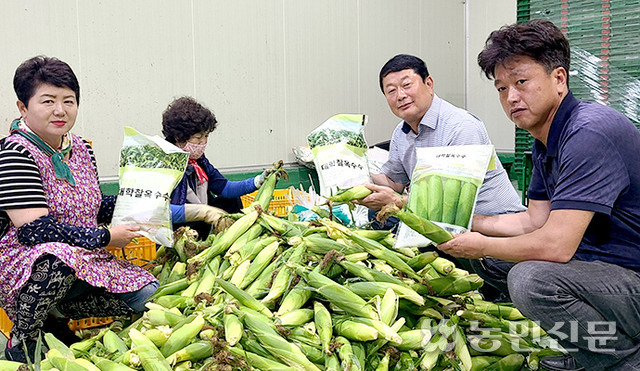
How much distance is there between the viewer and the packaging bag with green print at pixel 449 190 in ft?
6.93

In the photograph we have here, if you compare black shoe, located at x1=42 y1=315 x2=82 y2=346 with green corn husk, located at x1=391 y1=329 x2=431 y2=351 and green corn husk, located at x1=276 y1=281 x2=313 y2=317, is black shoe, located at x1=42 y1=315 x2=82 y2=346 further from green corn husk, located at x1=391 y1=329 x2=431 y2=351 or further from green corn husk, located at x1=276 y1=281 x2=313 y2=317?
green corn husk, located at x1=391 y1=329 x2=431 y2=351

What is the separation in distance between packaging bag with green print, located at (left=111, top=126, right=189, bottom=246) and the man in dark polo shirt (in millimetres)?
1311

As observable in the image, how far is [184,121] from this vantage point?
10.6ft

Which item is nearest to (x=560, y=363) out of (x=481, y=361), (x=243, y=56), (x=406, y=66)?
(x=481, y=361)

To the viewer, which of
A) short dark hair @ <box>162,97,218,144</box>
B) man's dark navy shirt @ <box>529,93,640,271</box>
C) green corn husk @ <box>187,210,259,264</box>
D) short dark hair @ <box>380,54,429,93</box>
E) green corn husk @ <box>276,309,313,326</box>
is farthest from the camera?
short dark hair @ <box>162,97,218,144</box>

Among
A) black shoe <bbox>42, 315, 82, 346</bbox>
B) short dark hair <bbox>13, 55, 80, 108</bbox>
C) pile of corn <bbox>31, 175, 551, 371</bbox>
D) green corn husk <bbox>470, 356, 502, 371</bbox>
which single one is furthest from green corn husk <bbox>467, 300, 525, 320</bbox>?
short dark hair <bbox>13, 55, 80, 108</bbox>

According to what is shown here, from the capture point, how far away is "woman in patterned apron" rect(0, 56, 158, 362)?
2.30 metres

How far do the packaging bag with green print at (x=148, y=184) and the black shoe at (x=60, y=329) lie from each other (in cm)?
50

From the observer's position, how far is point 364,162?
2934 millimetres

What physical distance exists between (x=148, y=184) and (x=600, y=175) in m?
1.82

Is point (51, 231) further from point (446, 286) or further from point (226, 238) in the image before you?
point (446, 286)

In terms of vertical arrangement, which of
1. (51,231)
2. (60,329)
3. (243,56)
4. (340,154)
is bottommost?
(60,329)

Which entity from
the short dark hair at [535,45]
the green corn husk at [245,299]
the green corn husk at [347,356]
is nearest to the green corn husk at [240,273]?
the green corn husk at [245,299]

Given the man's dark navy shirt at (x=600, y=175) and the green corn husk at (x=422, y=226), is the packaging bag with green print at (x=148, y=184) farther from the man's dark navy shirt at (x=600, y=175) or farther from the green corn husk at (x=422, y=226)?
the man's dark navy shirt at (x=600, y=175)
